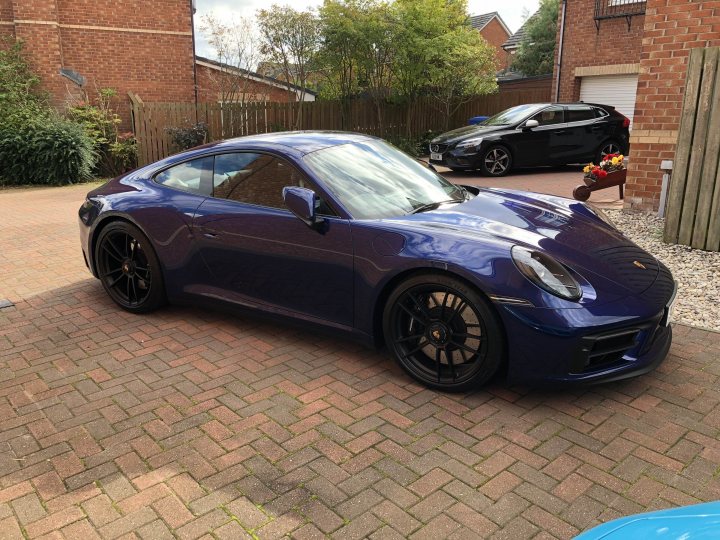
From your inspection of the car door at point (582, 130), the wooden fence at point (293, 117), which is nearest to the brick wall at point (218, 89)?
the wooden fence at point (293, 117)

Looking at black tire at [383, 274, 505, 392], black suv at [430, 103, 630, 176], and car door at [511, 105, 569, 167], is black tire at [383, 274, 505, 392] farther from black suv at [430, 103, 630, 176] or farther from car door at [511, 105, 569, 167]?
car door at [511, 105, 569, 167]

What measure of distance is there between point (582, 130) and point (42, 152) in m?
11.5

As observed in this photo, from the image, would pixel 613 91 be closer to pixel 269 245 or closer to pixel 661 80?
pixel 661 80

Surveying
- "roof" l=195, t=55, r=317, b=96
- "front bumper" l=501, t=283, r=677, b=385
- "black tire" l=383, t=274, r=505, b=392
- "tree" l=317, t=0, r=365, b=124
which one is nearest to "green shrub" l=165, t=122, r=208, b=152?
"roof" l=195, t=55, r=317, b=96

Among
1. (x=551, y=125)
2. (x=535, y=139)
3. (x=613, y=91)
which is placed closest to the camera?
(x=535, y=139)

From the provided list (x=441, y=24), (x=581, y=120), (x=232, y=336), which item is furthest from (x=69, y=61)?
(x=232, y=336)

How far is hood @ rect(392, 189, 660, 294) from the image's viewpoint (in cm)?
330

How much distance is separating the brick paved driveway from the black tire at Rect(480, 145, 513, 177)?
8.20 m

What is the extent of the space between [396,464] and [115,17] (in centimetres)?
1736

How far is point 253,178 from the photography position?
4105 millimetres

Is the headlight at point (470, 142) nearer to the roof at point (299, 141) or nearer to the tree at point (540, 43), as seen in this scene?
the roof at point (299, 141)

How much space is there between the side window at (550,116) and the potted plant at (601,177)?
399cm

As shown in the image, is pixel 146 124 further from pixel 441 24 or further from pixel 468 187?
pixel 468 187

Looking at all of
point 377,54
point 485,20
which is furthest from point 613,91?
point 485,20
